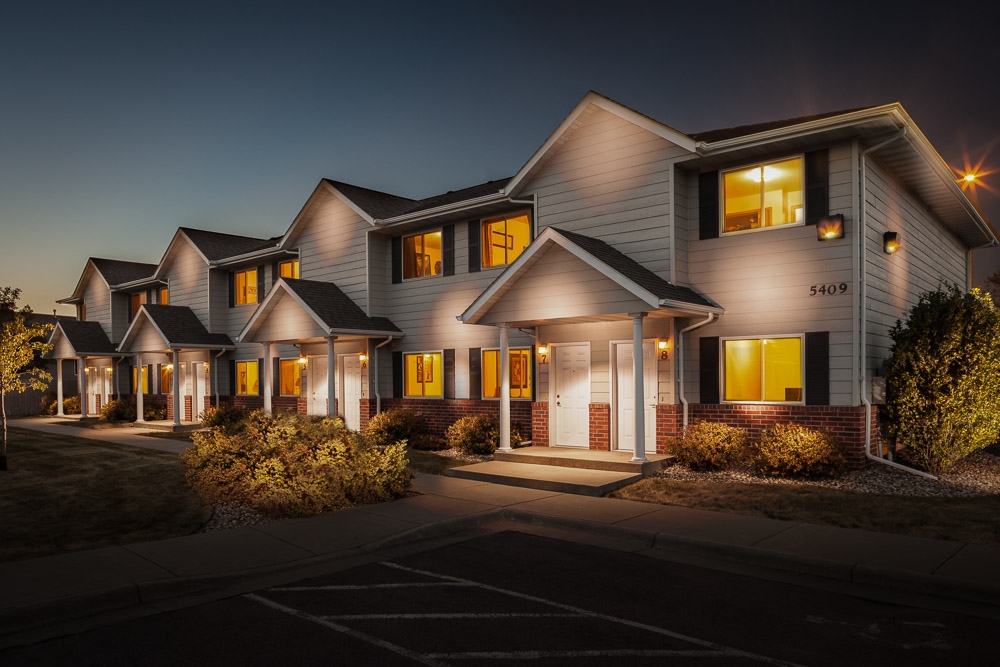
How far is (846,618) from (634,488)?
621 centimetres

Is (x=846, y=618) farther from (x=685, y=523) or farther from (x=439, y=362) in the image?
(x=439, y=362)

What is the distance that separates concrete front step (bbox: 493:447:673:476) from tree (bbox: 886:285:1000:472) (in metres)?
4.45

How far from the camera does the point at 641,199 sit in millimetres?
15492

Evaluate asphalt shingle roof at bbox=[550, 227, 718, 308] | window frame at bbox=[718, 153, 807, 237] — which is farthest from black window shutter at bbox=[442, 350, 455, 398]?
window frame at bbox=[718, 153, 807, 237]

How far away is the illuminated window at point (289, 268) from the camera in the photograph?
25.6 m

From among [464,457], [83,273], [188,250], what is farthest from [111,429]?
[464,457]

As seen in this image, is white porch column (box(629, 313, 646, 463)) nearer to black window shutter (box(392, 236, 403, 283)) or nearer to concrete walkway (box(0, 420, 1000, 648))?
concrete walkway (box(0, 420, 1000, 648))

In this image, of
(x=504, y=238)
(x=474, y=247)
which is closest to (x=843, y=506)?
(x=504, y=238)

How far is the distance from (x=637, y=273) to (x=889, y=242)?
5130 millimetres

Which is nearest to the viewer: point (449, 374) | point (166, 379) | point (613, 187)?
point (613, 187)

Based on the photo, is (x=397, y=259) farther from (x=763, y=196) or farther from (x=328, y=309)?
(x=763, y=196)

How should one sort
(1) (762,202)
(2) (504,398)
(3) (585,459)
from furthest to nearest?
(2) (504,398), (1) (762,202), (3) (585,459)

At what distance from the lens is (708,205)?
1509cm

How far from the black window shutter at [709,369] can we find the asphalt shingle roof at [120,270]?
96.6 feet
